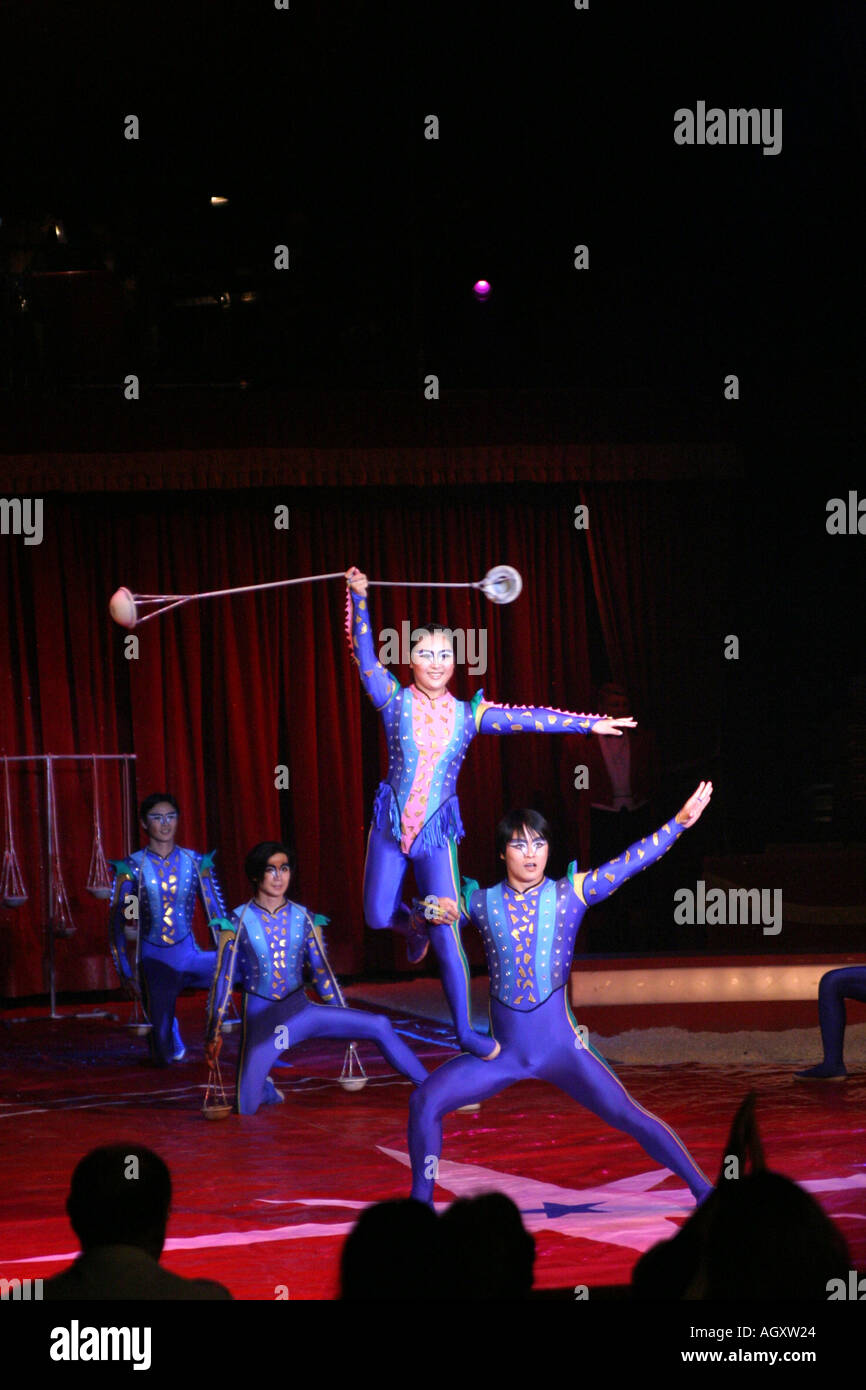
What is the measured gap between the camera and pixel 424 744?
5531mm

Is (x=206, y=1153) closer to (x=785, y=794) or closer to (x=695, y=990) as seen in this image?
(x=695, y=990)

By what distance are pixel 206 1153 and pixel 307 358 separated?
5.47 m

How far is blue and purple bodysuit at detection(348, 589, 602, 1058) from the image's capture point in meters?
5.49

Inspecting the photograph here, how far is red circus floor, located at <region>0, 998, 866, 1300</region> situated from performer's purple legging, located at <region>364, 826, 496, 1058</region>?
0.52 metres

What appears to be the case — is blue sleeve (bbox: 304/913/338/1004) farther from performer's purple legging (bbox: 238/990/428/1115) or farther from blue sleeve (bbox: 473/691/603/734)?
blue sleeve (bbox: 473/691/603/734)

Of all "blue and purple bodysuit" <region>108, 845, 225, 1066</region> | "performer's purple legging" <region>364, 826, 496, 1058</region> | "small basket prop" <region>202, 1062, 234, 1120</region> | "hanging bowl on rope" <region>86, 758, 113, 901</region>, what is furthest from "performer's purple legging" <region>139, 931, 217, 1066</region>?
"hanging bowl on rope" <region>86, 758, 113, 901</region>

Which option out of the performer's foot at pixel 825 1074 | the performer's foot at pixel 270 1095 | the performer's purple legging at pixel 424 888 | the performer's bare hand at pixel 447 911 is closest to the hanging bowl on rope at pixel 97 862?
the performer's foot at pixel 270 1095

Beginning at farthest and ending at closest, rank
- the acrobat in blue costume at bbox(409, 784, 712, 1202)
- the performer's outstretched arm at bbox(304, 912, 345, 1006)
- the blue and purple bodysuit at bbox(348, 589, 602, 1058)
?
the performer's outstretched arm at bbox(304, 912, 345, 1006), the blue and purple bodysuit at bbox(348, 589, 602, 1058), the acrobat in blue costume at bbox(409, 784, 712, 1202)

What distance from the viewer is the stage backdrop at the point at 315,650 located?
8977 millimetres

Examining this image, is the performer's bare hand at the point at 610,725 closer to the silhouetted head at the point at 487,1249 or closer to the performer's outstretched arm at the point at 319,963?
the performer's outstretched arm at the point at 319,963

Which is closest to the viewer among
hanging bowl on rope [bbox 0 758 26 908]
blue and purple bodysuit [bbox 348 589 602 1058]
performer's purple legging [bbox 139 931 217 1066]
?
blue and purple bodysuit [bbox 348 589 602 1058]

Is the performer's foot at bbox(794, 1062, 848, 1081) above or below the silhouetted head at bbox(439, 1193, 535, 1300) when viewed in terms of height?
below

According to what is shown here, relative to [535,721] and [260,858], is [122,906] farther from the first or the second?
[535,721]

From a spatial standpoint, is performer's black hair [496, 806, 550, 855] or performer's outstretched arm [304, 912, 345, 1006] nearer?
performer's black hair [496, 806, 550, 855]
